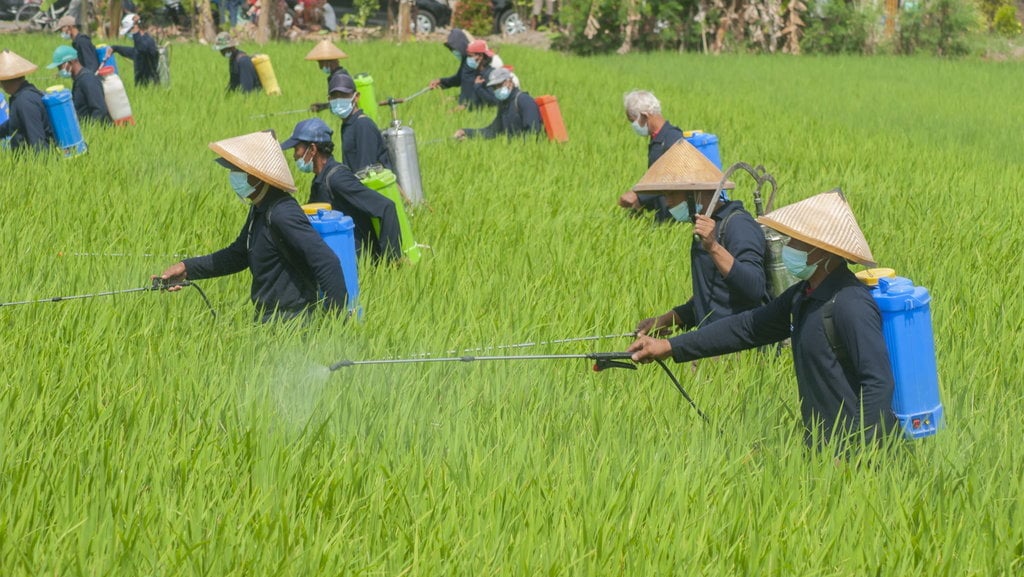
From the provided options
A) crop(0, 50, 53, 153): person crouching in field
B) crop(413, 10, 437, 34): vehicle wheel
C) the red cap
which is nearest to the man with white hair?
crop(0, 50, 53, 153): person crouching in field

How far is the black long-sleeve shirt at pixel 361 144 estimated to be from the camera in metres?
8.31

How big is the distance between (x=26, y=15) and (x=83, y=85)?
1963cm

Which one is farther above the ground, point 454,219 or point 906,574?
point 906,574

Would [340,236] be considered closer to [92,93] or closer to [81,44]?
[92,93]

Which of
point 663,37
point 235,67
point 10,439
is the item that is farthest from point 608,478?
point 663,37

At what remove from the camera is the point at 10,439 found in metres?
3.89

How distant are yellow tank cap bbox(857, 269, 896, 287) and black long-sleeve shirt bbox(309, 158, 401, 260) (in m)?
3.31

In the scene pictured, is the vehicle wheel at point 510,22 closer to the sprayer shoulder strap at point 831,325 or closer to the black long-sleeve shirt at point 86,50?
the black long-sleeve shirt at point 86,50

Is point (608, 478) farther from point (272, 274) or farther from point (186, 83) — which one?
point (186, 83)

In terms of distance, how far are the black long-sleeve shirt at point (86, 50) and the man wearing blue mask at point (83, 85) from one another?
10.3 feet

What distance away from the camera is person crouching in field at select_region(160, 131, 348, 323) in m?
5.12

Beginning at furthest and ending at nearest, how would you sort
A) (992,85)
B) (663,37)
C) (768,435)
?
(663,37)
(992,85)
(768,435)

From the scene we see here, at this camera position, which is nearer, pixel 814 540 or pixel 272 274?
pixel 814 540

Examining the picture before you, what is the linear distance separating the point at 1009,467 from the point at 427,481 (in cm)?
184
